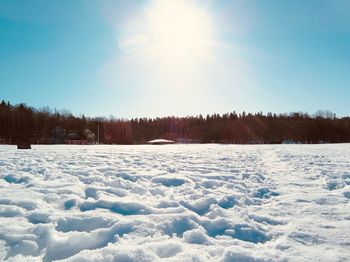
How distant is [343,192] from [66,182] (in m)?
5.96

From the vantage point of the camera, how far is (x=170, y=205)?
4.93 meters

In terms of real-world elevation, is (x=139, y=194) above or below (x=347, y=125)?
below

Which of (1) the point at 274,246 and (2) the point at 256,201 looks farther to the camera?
(2) the point at 256,201

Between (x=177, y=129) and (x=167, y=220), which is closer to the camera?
(x=167, y=220)

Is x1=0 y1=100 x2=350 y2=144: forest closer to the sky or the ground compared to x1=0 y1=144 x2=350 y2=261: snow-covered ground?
closer to the sky

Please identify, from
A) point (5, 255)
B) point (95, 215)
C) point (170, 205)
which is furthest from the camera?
point (170, 205)

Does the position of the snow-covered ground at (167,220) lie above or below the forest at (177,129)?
below

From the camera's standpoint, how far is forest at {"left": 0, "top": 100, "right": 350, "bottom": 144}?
253 feet

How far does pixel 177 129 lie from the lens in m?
119

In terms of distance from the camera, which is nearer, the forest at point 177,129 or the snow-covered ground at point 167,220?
the snow-covered ground at point 167,220

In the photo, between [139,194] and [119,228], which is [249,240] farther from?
[139,194]

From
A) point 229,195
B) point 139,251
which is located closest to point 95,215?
point 139,251

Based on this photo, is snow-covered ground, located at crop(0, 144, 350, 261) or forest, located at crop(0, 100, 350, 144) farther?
forest, located at crop(0, 100, 350, 144)

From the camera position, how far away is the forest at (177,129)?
7725 cm
